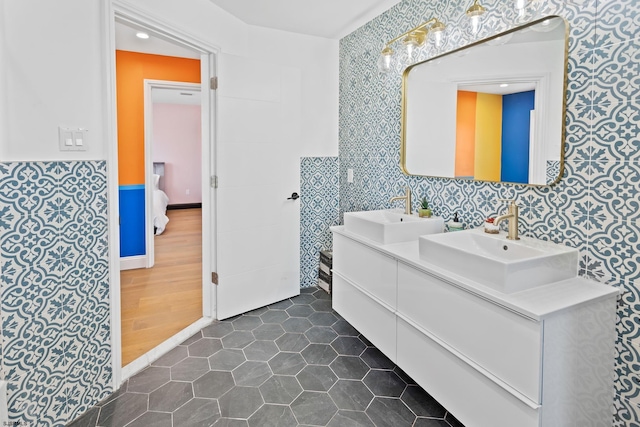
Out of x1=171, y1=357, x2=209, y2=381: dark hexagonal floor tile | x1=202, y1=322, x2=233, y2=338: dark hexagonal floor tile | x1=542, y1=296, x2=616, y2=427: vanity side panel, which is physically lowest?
x1=171, y1=357, x2=209, y2=381: dark hexagonal floor tile

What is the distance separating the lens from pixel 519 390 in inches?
50.8

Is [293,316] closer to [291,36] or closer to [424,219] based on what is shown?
[424,219]

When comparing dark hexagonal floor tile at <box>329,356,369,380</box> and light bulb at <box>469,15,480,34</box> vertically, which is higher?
light bulb at <box>469,15,480,34</box>

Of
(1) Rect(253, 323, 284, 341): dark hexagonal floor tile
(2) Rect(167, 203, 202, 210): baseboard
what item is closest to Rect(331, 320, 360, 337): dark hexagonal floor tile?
(1) Rect(253, 323, 284, 341): dark hexagonal floor tile

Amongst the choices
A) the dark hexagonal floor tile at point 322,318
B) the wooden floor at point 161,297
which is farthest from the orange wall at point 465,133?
the wooden floor at point 161,297

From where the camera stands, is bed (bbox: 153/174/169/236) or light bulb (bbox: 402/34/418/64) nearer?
light bulb (bbox: 402/34/418/64)

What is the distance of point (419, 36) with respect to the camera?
229 centimetres

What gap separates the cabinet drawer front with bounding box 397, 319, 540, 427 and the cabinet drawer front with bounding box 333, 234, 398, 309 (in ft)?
0.66

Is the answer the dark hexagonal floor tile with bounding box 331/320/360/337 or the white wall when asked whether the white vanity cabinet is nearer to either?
the dark hexagonal floor tile with bounding box 331/320/360/337

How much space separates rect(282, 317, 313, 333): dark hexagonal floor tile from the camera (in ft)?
8.84

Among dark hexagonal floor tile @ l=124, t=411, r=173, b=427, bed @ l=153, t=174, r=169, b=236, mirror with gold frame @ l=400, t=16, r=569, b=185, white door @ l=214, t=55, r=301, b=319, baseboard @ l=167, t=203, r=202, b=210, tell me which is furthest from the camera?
baseboard @ l=167, t=203, r=202, b=210

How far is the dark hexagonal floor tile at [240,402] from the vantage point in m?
1.82

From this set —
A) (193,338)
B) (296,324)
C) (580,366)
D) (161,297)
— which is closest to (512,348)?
(580,366)

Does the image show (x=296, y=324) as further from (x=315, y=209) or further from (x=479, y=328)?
(x=479, y=328)
